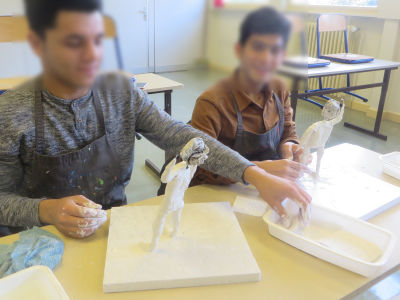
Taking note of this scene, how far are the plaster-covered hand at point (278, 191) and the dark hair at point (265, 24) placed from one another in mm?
571

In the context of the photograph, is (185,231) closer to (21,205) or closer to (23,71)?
(21,205)

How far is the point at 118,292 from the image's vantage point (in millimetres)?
548

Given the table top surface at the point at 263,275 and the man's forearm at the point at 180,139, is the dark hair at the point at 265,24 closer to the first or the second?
the table top surface at the point at 263,275

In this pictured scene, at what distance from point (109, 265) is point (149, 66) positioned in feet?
1.60

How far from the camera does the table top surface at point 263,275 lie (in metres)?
0.55

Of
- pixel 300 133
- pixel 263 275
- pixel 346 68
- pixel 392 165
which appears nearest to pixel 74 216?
pixel 263 275

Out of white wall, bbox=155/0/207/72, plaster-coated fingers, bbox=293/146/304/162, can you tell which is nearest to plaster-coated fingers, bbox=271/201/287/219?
plaster-coated fingers, bbox=293/146/304/162

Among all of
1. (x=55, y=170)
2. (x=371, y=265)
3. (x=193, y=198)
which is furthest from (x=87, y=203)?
(x=371, y=265)

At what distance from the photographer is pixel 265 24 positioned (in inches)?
6.0

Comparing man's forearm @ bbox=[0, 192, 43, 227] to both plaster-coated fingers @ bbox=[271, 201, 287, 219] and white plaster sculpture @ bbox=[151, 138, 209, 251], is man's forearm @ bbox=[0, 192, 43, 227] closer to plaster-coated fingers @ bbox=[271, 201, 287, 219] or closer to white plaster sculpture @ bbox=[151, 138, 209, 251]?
white plaster sculpture @ bbox=[151, 138, 209, 251]

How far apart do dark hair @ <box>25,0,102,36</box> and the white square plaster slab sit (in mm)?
489

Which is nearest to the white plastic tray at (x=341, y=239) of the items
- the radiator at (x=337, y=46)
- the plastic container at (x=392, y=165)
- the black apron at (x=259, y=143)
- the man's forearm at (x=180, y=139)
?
the man's forearm at (x=180, y=139)

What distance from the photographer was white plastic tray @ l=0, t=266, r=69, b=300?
0.51m

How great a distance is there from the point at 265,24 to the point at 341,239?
24.8 inches
